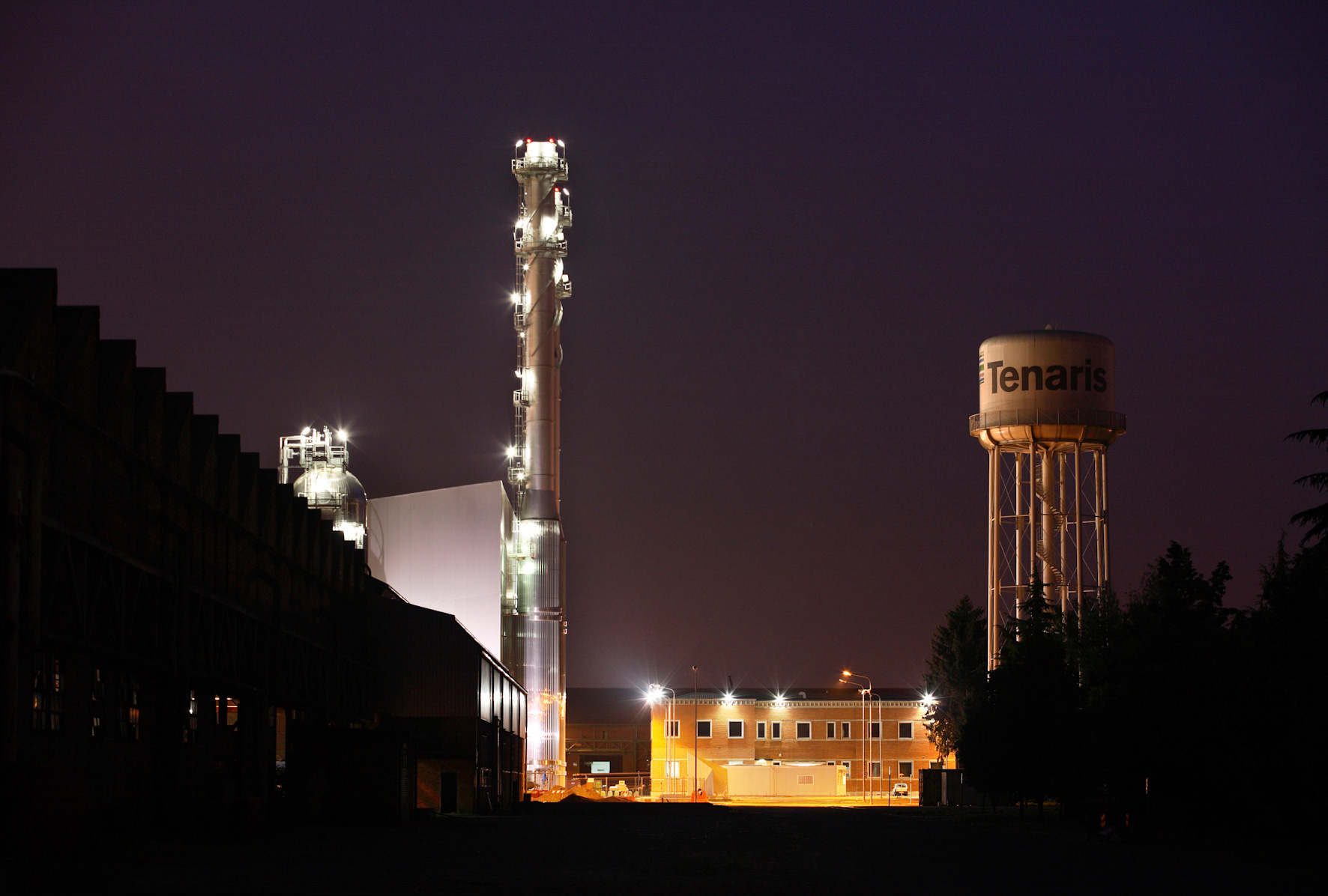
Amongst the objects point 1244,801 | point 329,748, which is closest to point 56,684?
point 329,748

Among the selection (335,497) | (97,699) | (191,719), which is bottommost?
(191,719)

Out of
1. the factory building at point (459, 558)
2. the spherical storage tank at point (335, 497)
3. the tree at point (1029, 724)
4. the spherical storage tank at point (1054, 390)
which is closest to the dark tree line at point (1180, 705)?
the tree at point (1029, 724)

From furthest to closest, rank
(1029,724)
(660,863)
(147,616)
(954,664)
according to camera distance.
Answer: (954,664), (1029,724), (147,616), (660,863)

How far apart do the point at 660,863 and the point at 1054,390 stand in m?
47.3

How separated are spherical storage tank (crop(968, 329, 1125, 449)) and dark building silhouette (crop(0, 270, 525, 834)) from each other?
3148 centimetres

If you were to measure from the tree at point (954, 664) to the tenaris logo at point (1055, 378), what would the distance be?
900 inches

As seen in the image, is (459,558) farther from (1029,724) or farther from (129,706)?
(129,706)

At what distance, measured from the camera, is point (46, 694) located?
92.8ft

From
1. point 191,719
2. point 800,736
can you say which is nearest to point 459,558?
point 191,719

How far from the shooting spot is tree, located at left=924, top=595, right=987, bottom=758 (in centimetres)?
9088

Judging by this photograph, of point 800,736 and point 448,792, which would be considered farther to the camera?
point 800,736

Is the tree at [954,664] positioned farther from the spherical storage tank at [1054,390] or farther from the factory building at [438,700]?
the factory building at [438,700]

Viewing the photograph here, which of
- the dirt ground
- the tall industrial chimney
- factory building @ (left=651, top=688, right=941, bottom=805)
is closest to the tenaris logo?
the tall industrial chimney

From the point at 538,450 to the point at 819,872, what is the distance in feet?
185
